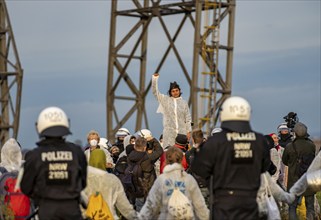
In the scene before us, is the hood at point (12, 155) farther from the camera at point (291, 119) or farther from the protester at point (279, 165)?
the camera at point (291, 119)

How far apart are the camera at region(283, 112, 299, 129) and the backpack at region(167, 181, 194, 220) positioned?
351 inches

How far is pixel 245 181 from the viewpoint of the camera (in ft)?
43.3

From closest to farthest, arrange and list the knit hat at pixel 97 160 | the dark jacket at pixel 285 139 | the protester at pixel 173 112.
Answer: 1. the knit hat at pixel 97 160
2. the protester at pixel 173 112
3. the dark jacket at pixel 285 139

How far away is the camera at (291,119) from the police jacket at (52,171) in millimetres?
11259

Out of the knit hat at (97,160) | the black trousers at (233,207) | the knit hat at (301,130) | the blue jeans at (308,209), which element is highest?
the knit hat at (301,130)

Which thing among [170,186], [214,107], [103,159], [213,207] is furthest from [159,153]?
[214,107]

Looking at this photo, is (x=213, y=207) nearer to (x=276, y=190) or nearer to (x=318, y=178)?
(x=276, y=190)

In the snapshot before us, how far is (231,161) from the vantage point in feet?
43.0

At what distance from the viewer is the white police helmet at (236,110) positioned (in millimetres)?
13258

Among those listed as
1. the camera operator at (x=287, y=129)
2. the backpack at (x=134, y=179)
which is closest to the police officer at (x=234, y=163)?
the backpack at (x=134, y=179)

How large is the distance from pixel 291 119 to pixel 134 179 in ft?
17.1

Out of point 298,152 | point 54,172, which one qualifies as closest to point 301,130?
point 298,152

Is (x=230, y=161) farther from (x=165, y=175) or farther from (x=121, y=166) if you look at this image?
(x=121, y=166)

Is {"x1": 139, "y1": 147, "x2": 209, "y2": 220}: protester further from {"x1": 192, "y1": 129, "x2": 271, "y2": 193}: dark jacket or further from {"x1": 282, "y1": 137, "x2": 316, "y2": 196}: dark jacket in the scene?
{"x1": 282, "y1": 137, "x2": 316, "y2": 196}: dark jacket
